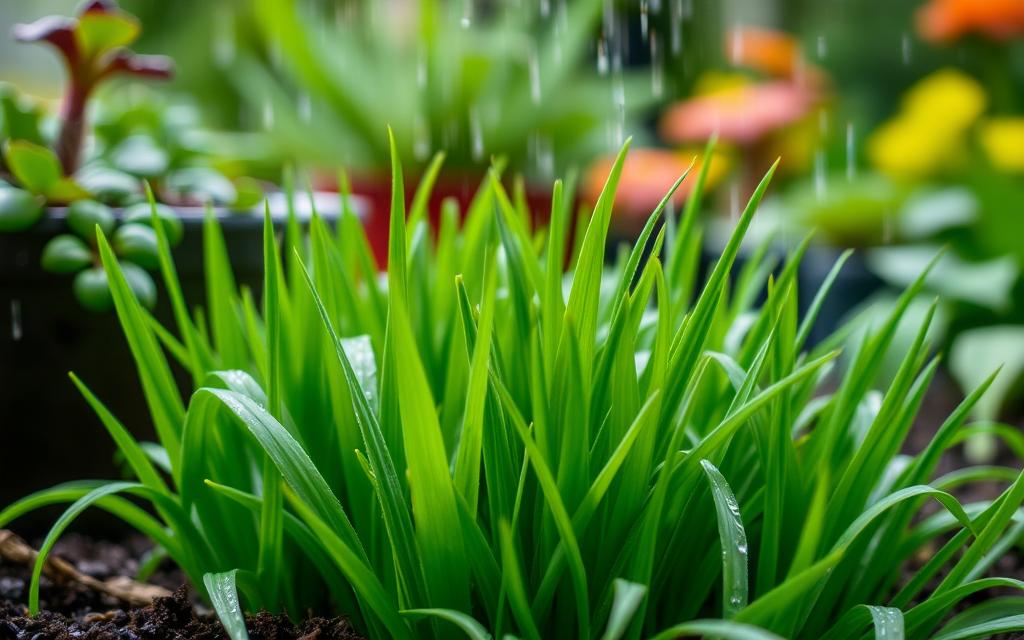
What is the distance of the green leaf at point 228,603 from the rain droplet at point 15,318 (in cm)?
52

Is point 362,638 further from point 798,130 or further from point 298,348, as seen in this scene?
point 798,130

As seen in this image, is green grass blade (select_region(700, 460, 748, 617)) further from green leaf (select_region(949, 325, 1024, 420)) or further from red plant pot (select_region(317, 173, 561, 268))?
red plant pot (select_region(317, 173, 561, 268))

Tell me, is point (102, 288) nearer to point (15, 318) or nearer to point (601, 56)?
point (15, 318)

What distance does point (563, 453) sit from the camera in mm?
589

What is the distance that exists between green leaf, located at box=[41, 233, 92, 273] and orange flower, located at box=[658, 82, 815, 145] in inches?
78.3

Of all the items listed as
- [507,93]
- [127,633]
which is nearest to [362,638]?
[127,633]

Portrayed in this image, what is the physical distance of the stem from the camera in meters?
1.08

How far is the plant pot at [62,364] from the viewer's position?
3.27ft

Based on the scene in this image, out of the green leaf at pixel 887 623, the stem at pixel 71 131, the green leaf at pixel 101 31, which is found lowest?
the green leaf at pixel 887 623

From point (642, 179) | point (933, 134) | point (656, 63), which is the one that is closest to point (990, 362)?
point (933, 134)

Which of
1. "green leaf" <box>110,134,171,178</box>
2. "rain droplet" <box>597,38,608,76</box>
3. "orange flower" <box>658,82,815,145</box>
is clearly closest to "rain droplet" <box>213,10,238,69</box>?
"rain droplet" <box>597,38,608,76</box>

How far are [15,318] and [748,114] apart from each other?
2108mm

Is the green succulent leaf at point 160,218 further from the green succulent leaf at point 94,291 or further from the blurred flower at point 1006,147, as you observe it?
the blurred flower at point 1006,147

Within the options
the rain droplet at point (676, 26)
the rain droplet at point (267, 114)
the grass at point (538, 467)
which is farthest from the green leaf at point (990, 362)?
the rain droplet at point (676, 26)
